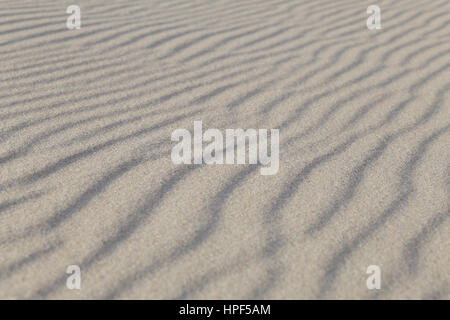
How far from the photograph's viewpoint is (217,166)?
2570 mm

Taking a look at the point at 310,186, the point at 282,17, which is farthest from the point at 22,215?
the point at 282,17

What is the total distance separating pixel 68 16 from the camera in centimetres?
458

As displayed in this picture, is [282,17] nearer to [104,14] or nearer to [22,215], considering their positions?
[104,14]

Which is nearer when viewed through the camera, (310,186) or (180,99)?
(310,186)

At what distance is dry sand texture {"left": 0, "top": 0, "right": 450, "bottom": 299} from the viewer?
1.94 m

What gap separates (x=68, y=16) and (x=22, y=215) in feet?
9.17

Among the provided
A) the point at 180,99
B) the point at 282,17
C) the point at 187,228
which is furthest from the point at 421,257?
the point at 282,17

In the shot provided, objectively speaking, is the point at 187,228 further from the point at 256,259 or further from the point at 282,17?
the point at 282,17

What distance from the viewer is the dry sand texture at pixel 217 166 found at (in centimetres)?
194

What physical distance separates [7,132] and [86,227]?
870 mm
